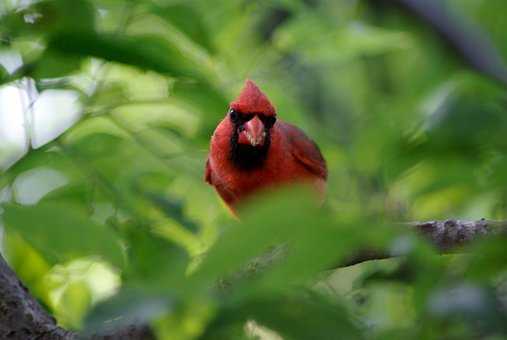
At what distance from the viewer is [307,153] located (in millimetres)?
2648

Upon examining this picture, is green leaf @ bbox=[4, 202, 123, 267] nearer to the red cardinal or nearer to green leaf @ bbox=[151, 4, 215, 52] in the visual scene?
green leaf @ bbox=[151, 4, 215, 52]

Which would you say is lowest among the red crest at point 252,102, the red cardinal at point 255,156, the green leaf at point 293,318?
the red cardinal at point 255,156

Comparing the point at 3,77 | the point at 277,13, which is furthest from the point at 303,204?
the point at 277,13

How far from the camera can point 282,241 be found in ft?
2.32

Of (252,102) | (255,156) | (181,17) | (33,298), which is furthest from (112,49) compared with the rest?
(255,156)

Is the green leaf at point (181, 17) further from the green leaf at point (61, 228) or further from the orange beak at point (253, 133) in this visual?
the orange beak at point (253, 133)

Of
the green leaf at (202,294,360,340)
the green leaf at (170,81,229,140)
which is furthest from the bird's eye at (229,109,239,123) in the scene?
the green leaf at (202,294,360,340)

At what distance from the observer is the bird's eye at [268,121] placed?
2.48 metres

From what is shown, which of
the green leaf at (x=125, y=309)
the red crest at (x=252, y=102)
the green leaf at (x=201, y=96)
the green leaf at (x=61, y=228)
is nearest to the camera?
the green leaf at (x=125, y=309)

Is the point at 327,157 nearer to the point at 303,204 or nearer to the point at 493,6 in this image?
the point at 493,6

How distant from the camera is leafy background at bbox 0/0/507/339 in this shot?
2.40 ft

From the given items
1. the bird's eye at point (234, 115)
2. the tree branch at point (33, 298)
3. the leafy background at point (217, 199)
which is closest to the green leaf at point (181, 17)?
the leafy background at point (217, 199)

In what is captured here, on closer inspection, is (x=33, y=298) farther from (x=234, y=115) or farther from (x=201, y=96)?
(x=234, y=115)

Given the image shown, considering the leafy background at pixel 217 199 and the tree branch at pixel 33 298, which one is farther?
the tree branch at pixel 33 298
